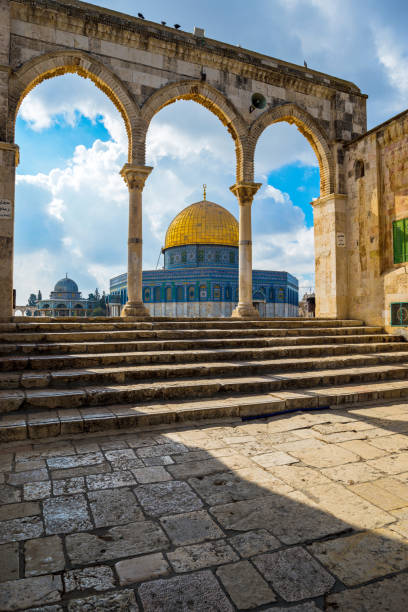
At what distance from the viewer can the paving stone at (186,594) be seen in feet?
5.68

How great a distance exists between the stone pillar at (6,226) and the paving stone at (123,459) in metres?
5.26

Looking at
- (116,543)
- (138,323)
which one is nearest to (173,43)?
(138,323)

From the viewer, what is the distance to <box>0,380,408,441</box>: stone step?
3.94m

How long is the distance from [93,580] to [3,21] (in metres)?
10.1

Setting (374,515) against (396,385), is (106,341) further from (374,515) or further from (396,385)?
(374,515)

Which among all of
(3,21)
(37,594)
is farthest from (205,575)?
(3,21)

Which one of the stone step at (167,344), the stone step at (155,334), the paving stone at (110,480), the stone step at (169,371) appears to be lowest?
the paving stone at (110,480)

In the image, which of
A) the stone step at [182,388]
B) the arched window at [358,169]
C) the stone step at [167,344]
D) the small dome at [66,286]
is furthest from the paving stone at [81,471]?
the small dome at [66,286]

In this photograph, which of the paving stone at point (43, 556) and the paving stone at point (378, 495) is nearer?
the paving stone at point (43, 556)

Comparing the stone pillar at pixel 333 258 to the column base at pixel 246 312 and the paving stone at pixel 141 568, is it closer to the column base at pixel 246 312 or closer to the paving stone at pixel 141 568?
the column base at pixel 246 312

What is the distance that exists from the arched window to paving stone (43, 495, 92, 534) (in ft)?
35.3

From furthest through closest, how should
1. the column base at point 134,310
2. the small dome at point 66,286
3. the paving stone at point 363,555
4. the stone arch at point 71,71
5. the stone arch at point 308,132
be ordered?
1. the small dome at point 66,286
2. the stone arch at point 308,132
3. the column base at point 134,310
4. the stone arch at point 71,71
5. the paving stone at point 363,555

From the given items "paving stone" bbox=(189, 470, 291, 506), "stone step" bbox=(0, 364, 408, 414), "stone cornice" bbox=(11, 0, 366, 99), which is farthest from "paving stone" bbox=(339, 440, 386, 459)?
"stone cornice" bbox=(11, 0, 366, 99)

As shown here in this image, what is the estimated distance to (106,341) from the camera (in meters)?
6.67
